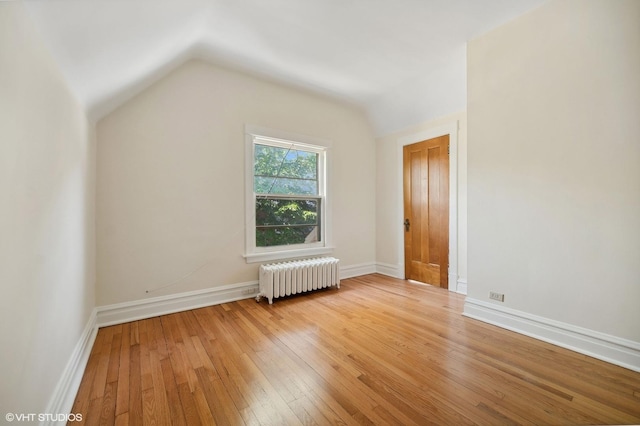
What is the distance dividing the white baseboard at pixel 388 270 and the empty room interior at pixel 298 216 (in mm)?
531

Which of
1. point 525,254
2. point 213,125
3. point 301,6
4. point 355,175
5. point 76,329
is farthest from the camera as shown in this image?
point 355,175

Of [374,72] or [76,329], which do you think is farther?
[374,72]

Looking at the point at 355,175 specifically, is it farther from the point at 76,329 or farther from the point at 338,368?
the point at 76,329

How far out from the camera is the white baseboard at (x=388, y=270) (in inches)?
177

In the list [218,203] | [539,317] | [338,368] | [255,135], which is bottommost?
[338,368]

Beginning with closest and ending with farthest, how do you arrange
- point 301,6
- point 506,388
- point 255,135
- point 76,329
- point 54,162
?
point 54,162
point 506,388
point 76,329
point 301,6
point 255,135

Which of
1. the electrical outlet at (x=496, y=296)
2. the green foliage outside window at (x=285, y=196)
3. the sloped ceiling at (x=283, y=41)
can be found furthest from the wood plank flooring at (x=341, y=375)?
the sloped ceiling at (x=283, y=41)

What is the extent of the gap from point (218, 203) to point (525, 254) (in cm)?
335

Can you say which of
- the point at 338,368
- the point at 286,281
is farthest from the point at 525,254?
the point at 286,281

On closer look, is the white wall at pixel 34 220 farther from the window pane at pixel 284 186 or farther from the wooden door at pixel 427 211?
the wooden door at pixel 427 211

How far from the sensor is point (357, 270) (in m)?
4.63

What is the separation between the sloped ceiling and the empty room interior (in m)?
0.02

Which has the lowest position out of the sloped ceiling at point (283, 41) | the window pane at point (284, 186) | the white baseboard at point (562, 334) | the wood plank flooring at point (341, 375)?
the wood plank flooring at point (341, 375)

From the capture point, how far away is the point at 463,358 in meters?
2.03
